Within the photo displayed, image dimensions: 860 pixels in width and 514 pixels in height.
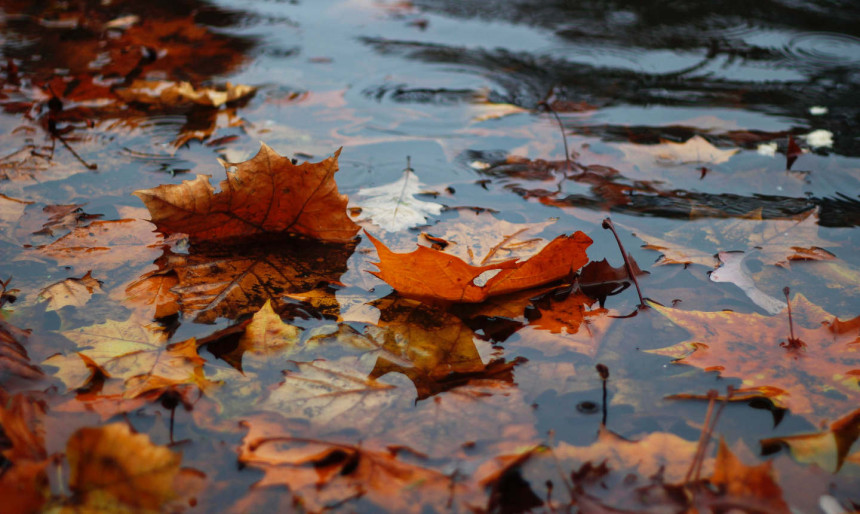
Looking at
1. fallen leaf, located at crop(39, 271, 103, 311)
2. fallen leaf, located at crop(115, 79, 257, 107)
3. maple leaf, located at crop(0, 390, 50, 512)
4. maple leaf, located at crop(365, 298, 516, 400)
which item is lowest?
maple leaf, located at crop(365, 298, 516, 400)

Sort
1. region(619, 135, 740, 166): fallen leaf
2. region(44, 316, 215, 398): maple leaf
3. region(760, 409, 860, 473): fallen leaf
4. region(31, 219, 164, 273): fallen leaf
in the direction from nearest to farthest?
region(760, 409, 860, 473): fallen leaf, region(44, 316, 215, 398): maple leaf, region(31, 219, 164, 273): fallen leaf, region(619, 135, 740, 166): fallen leaf

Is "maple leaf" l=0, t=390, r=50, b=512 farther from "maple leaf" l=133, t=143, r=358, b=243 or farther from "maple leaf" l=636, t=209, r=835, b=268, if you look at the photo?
"maple leaf" l=636, t=209, r=835, b=268

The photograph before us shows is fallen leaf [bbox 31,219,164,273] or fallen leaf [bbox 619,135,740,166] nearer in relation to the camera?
fallen leaf [bbox 31,219,164,273]

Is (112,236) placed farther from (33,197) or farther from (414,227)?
(414,227)

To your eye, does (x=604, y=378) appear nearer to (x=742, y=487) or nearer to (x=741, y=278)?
(x=742, y=487)

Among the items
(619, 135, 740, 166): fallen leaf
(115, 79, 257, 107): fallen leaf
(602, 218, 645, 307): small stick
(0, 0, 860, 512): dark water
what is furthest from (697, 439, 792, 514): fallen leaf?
(115, 79, 257, 107): fallen leaf

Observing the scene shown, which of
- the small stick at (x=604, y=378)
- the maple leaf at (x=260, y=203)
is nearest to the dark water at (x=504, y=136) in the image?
the small stick at (x=604, y=378)
